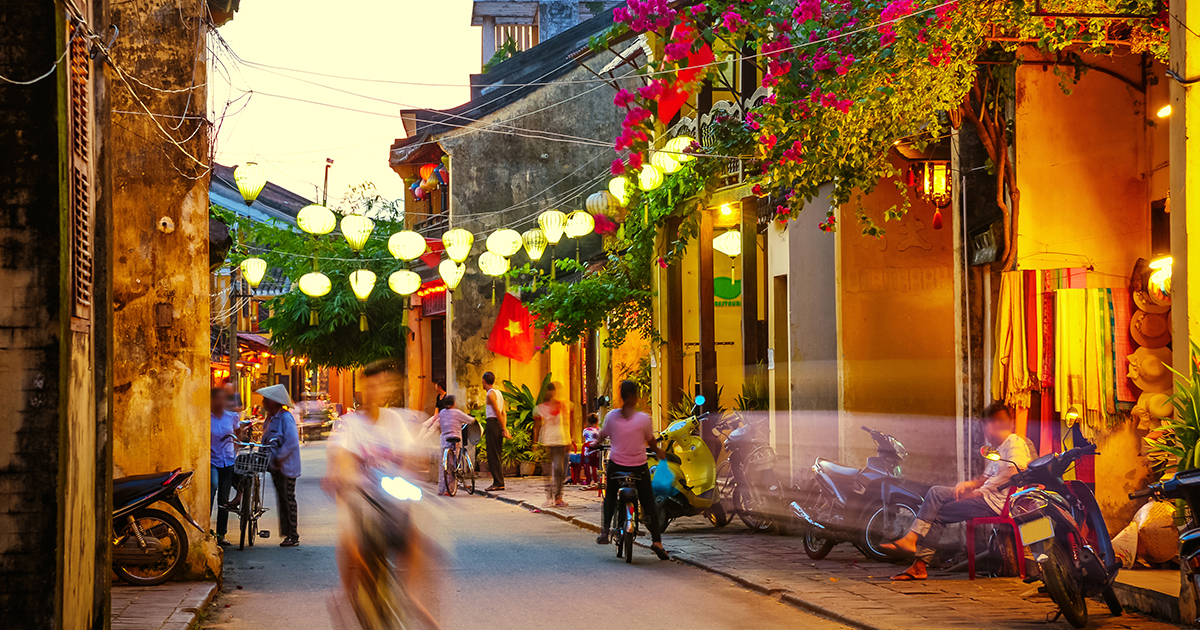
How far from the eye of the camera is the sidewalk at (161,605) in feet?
25.5

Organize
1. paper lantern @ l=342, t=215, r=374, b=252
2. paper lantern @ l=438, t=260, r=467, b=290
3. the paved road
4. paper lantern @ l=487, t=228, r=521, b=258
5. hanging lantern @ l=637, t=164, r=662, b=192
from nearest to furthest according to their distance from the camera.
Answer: the paved road → hanging lantern @ l=637, t=164, r=662, b=192 → paper lantern @ l=342, t=215, r=374, b=252 → paper lantern @ l=487, t=228, r=521, b=258 → paper lantern @ l=438, t=260, r=467, b=290

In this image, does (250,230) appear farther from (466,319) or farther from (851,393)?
(851,393)

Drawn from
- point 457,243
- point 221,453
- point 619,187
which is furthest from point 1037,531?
point 457,243

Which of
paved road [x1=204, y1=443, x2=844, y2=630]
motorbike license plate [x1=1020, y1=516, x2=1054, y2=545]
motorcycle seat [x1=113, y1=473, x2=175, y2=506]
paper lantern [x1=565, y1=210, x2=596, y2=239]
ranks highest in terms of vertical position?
paper lantern [x1=565, y1=210, x2=596, y2=239]

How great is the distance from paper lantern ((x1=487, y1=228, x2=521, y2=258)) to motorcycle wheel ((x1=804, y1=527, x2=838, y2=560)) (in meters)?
10.1

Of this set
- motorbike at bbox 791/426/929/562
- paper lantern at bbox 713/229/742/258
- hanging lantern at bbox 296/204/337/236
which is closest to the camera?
motorbike at bbox 791/426/929/562

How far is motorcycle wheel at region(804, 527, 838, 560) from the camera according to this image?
11.0m

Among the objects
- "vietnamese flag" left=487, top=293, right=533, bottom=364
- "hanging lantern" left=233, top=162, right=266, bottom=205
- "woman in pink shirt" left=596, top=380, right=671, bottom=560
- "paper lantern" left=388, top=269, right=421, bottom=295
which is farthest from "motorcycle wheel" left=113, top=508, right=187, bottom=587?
"vietnamese flag" left=487, top=293, right=533, bottom=364

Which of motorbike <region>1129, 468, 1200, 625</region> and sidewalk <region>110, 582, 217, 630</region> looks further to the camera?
sidewalk <region>110, 582, 217, 630</region>

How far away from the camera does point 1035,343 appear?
10562mm

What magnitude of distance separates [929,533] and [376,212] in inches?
1416

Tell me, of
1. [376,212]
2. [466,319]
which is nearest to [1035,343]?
[466,319]

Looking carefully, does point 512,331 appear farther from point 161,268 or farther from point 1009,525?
A: point 1009,525

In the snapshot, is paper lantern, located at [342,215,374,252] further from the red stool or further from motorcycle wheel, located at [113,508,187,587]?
the red stool
